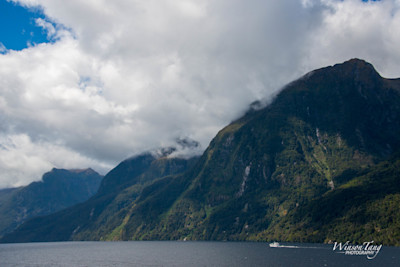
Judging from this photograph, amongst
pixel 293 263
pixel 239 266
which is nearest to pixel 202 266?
pixel 239 266

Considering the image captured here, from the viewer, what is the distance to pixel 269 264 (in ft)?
655

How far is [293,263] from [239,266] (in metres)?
30.7

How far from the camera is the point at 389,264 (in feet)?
590

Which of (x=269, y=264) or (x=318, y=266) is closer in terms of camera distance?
(x=318, y=266)

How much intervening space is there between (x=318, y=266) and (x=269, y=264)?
2908 cm

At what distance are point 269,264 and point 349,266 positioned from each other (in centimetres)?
4253

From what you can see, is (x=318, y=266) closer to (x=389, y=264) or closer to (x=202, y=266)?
(x=389, y=264)

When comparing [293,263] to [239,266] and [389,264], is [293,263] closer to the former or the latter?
[239,266]

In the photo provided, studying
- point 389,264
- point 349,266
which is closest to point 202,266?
point 349,266

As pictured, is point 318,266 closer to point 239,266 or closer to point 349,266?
point 349,266

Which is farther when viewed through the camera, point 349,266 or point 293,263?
point 293,263

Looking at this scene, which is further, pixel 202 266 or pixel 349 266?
pixel 202 266

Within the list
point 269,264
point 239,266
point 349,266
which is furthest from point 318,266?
point 239,266

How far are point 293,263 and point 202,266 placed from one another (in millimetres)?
51460
